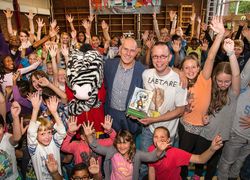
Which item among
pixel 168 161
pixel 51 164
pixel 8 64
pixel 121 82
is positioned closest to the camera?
pixel 51 164

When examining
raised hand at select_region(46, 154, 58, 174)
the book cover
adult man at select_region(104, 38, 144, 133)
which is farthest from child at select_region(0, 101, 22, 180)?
the book cover

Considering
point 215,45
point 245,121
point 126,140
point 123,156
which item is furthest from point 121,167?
point 215,45

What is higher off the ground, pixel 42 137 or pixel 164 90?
pixel 164 90

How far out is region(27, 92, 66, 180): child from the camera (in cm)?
228

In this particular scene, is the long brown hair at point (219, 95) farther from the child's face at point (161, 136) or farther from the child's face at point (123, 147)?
the child's face at point (123, 147)

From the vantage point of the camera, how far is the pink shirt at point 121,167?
232 centimetres

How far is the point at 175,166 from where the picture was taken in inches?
95.6

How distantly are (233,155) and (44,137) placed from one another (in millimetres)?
2137

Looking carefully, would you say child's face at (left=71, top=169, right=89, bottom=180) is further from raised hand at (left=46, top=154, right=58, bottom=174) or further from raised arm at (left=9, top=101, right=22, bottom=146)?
raised arm at (left=9, top=101, right=22, bottom=146)

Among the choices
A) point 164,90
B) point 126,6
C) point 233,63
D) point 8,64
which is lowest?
point 164,90

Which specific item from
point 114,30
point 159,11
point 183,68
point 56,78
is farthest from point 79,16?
point 183,68

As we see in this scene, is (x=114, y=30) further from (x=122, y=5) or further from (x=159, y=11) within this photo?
(x=159, y=11)

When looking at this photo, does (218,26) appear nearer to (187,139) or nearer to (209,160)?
(187,139)

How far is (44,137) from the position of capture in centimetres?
229
